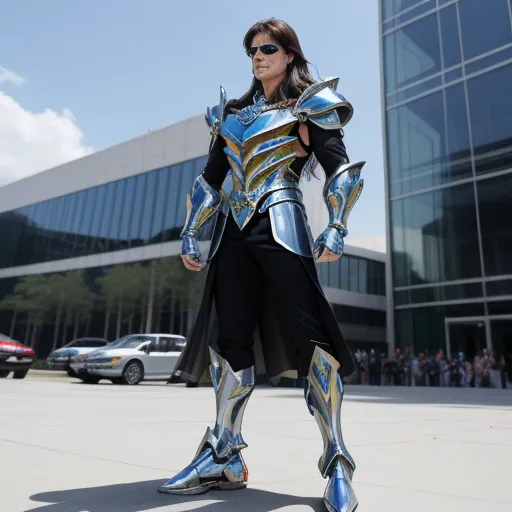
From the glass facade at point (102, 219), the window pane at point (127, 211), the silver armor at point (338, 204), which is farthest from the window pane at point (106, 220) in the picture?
the silver armor at point (338, 204)

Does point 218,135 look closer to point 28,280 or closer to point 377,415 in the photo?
point 377,415

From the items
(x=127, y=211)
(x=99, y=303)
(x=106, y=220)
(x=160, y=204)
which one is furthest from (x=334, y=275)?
(x=106, y=220)

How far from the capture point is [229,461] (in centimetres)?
217

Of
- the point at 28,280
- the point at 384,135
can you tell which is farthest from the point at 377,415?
the point at 28,280

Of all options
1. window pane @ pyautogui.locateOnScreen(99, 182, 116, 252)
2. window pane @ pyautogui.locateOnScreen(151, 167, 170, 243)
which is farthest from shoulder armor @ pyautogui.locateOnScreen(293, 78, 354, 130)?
window pane @ pyautogui.locateOnScreen(99, 182, 116, 252)

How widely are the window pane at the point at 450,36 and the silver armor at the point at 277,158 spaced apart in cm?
2104

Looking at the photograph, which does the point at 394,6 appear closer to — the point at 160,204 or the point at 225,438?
the point at 160,204

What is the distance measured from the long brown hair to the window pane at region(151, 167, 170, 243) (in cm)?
2206

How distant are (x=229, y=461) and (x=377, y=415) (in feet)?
13.9

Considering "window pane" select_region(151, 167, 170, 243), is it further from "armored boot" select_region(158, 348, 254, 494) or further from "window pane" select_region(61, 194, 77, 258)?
"armored boot" select_region(158, 348, 254, 494)

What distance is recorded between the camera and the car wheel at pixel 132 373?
1402cm

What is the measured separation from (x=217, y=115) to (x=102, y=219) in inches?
1028

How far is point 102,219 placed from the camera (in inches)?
1080

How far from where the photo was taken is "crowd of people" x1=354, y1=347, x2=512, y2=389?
16594mm
